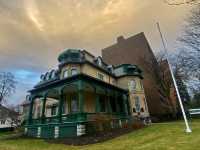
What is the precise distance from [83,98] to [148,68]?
16.9m

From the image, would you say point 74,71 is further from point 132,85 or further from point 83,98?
point 132,85

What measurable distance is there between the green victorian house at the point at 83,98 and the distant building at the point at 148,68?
4.23 metres

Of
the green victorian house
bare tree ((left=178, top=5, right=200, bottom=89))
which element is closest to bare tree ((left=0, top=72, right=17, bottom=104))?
the green victorian house

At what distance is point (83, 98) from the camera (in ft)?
66.8

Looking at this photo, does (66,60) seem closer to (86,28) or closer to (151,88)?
(86,28)

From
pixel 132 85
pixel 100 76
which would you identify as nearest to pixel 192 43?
pixel 100 76

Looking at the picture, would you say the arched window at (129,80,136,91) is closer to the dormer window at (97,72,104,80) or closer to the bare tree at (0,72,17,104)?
the dormer window at (97,72,104,80)

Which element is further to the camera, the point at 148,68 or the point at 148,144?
the point at 148,68

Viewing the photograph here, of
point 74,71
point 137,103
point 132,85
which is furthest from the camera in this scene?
point 132,85

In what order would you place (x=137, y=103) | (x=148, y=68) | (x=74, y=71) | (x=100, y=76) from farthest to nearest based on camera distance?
(x=148, y=68), (x=137, y=103), (x=100, y=76), (x=74, y=71)

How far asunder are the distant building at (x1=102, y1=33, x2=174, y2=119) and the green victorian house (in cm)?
423

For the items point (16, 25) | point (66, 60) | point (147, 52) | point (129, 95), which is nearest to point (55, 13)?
A: point (16, 25)

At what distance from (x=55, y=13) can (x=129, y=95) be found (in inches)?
696

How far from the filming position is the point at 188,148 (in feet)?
23.1
